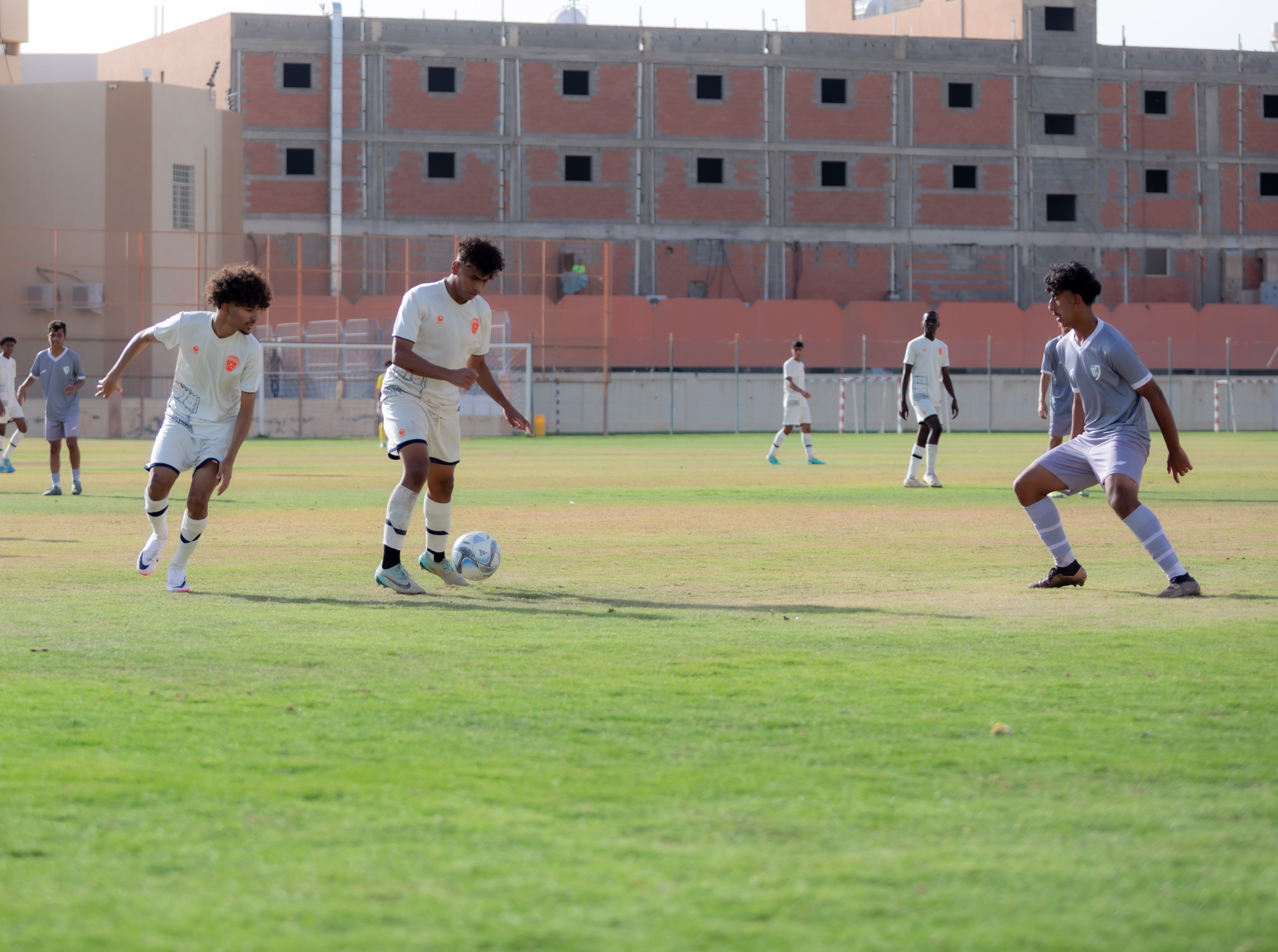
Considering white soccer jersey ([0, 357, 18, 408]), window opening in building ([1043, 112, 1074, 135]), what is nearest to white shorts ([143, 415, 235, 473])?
white soccer jersey ([0, 357, 18, 408])

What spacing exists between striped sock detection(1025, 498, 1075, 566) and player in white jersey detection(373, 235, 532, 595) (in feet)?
10.5

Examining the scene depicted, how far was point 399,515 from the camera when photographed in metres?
9.57

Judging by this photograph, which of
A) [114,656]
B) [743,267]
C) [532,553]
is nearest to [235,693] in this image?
[114,656]

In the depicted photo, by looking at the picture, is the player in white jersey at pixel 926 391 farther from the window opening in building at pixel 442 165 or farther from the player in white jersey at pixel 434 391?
the window opening in building at pixel 442 165

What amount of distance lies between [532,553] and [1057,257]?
55146 mm

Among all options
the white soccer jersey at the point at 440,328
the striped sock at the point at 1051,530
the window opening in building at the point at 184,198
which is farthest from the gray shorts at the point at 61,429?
the window opening in building at the point at 184,198

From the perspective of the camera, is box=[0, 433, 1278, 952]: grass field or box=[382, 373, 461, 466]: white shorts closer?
box=[0, 433, 1278, 952]: grass field

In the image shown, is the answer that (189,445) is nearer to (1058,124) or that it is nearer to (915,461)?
(915,461)

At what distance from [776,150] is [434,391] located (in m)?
54.1

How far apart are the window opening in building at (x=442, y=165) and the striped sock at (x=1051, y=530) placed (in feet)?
174

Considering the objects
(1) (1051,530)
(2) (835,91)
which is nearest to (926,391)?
(1) (1051,530)

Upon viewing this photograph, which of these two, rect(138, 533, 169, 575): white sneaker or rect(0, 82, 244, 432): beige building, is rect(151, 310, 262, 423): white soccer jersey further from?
rect(0, 82, 244, 432): beige building

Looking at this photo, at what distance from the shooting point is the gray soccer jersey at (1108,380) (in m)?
8.98

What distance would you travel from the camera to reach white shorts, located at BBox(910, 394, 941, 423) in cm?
2009
